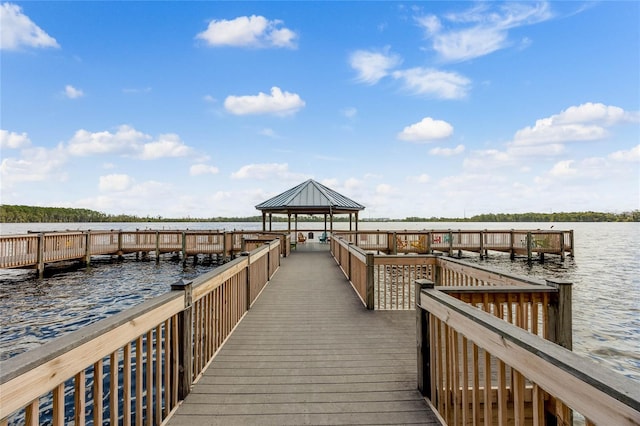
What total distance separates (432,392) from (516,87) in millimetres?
26426

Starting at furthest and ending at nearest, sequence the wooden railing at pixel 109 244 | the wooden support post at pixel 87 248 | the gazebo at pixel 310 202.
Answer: the wooden support post at pixel 87 248, the gazebo at pixel 310 202, the wooden railing at pixel 109 244

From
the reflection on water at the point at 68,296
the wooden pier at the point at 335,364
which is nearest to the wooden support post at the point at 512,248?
the wooden pier at the point at 335,364

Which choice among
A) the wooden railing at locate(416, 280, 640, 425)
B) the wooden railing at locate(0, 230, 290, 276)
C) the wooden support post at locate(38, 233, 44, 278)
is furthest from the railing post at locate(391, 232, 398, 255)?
the wooden support post at locate(38, 233, 44, 278)

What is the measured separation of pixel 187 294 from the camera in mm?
2824

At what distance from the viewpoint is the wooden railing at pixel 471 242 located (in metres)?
17.9

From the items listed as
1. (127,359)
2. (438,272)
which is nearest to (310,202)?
(438,272)

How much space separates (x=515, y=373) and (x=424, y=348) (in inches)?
50.6

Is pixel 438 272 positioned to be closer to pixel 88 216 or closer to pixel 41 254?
pixel 41 254

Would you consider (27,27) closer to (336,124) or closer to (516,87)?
(336,124)

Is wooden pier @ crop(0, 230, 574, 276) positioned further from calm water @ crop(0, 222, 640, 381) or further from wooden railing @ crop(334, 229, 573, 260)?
calm water @ crop(0, 222, 640, 381)

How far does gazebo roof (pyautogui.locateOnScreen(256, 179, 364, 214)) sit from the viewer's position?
53.3 ft

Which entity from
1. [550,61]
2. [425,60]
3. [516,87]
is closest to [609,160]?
[516,87]

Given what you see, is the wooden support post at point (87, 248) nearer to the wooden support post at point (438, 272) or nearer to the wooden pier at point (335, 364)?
the wooden pier at point (335, 364)

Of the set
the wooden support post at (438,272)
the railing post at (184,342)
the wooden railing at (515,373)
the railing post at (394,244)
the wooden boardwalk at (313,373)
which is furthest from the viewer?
the railing post at (394,244)
